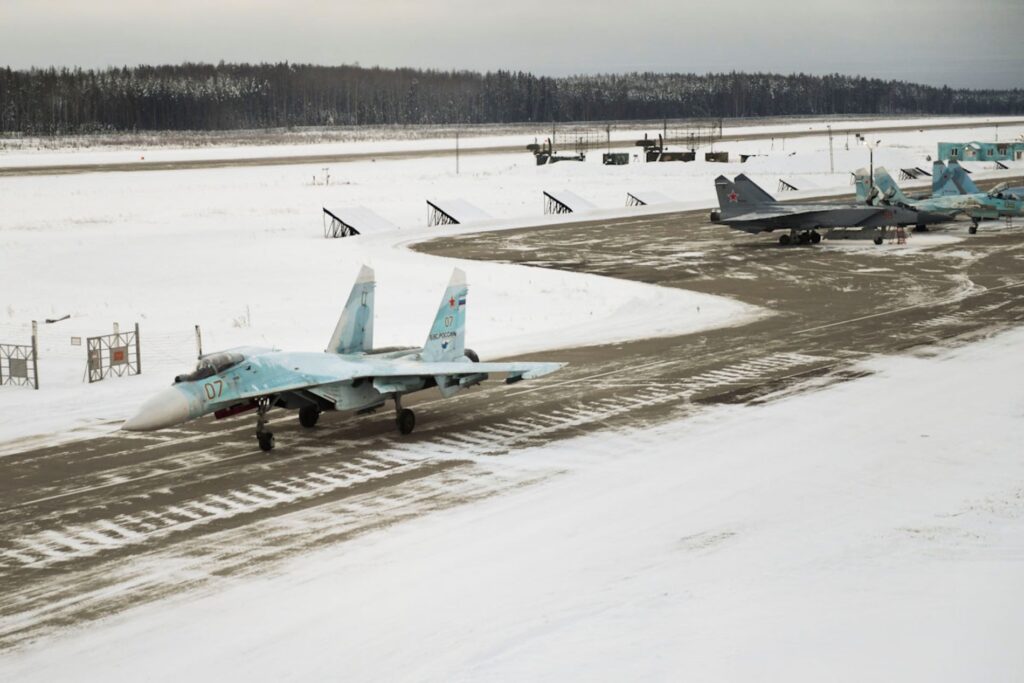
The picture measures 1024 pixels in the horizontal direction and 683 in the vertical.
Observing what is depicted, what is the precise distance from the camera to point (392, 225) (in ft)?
194

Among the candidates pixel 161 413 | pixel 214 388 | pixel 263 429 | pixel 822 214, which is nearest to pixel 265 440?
pixel 263 429

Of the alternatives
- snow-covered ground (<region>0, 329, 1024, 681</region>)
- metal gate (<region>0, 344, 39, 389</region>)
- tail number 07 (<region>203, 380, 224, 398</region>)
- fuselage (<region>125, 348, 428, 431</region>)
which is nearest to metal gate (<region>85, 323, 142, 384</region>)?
metal gate (<region>0, 344, 39, 389</region>)

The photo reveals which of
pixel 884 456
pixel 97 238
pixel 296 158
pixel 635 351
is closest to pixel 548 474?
pixel 884 456

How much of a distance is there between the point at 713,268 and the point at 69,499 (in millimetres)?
30681

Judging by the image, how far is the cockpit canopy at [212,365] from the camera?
18.5 m

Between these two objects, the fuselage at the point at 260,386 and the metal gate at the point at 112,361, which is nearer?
the fuselage at the point at 260,386

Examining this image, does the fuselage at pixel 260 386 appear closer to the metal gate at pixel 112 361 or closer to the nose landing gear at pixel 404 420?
the nose landing gear at pixel 404 420

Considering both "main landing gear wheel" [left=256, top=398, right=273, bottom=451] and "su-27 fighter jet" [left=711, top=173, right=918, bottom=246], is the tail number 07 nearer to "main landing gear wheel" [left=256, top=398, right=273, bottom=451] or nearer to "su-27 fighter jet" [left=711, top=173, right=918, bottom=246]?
"main landing gear wheel" [left=256, top=398, right=273, bottom=451]

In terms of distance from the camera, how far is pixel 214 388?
1858 centimetres

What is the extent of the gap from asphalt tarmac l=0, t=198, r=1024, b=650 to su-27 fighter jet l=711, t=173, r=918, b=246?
1083 cm

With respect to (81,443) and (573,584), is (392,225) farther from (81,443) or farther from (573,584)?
(573,584)

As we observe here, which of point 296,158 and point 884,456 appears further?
point 296,158

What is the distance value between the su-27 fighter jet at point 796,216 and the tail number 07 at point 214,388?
34.0 meters

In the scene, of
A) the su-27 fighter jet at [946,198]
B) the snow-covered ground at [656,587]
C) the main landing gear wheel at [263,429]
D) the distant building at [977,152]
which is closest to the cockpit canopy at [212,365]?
the main landing gear wheel at [263,429]
